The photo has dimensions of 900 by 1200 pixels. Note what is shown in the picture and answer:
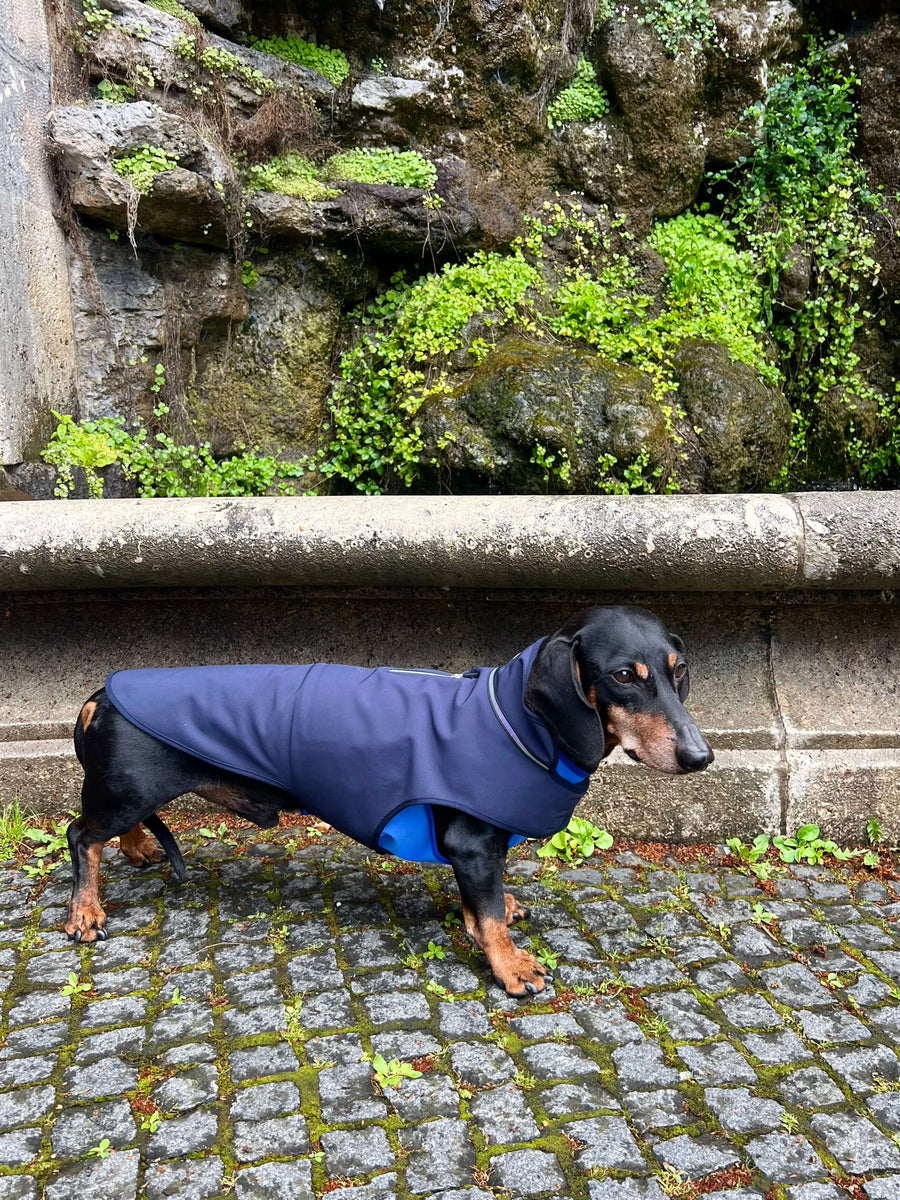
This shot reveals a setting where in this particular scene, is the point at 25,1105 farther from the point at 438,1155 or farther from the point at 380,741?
the point at 380,741

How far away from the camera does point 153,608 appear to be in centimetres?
364

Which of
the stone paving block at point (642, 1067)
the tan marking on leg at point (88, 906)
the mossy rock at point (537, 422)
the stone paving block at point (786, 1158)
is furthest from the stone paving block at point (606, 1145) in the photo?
the mossy rock at point (537, 422)

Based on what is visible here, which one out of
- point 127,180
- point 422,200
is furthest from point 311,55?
point 127,180

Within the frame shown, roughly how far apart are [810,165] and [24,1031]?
6.37m

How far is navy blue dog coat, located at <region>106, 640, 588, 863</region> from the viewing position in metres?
2.62

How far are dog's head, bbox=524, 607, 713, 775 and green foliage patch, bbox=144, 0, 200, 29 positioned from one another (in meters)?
4.63

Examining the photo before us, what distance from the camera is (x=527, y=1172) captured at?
6.73 feet

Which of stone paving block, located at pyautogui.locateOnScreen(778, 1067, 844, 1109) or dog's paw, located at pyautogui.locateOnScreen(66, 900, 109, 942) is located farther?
dog's paw, located at pyautogui.locateOnScreen(66, 900, 109, 942)

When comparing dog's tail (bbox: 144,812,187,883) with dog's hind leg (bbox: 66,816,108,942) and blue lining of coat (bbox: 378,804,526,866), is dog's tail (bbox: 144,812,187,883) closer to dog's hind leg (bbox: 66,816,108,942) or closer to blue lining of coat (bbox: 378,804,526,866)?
dog's hind leg (bbox: 66,816,108,942)

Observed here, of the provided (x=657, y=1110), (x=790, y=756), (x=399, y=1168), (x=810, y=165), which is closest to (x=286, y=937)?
(x=399, y=1168)

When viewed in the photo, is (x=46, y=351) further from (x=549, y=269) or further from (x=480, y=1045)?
(x=480, y=1045)

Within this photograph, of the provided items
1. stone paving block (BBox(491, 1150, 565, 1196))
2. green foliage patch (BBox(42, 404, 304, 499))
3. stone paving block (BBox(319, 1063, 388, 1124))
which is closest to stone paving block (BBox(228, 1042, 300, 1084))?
stone paving block (BBox(319, 1063, 388, 1124))

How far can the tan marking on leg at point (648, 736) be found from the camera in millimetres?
2449

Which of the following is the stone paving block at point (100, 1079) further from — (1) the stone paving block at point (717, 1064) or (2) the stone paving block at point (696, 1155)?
(1) the stone paving block at point (717, 1064)
